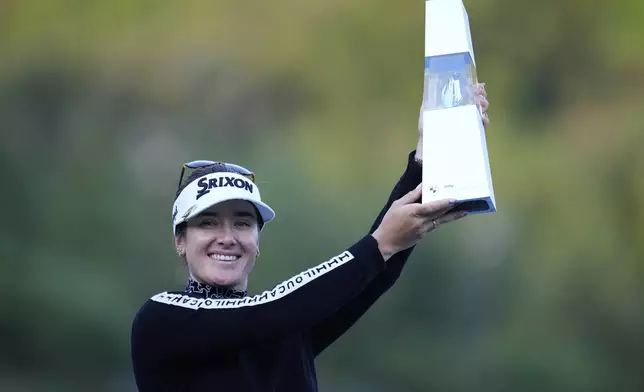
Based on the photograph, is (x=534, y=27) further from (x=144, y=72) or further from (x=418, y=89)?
(x=144, y=72)

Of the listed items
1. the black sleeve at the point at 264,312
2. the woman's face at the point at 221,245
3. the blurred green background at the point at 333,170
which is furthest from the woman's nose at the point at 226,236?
the blurred green background at the point at 333,170

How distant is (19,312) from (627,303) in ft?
8.92

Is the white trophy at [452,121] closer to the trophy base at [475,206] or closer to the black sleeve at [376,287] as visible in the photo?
the trophy base at [475,206]

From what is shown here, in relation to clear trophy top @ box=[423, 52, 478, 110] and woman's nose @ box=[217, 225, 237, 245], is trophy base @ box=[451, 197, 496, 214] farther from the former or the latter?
woman's nose @ box=[217, 225, 237, 245]

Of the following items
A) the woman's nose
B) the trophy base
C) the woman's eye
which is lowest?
the trophy base

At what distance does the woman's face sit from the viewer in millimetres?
1677

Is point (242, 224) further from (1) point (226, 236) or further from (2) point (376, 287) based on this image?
(2) point (376, 287)

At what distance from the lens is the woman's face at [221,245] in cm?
168

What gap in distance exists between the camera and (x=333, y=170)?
A: 3900 millimetres

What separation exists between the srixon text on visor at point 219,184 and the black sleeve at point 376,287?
0.95ft

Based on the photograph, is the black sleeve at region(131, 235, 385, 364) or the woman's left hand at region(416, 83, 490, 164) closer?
the black sleeve at region(131, 235, 385, 364)

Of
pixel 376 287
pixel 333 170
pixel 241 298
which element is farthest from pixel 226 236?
pixel 333 170

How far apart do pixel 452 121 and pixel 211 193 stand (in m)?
0.50

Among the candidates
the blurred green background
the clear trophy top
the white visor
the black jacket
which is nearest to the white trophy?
the clear trophy top
